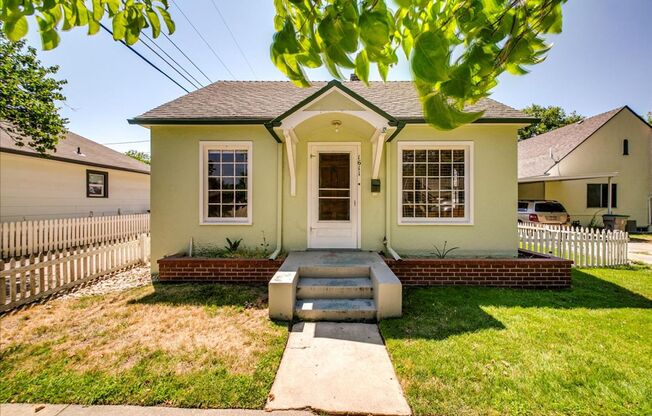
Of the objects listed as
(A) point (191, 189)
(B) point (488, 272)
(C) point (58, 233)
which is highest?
(A) point (191, 189)

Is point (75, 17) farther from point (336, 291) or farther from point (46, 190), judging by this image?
point (46, 190)

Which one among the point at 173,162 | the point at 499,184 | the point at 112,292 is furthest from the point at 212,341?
Result: the point at 499,184

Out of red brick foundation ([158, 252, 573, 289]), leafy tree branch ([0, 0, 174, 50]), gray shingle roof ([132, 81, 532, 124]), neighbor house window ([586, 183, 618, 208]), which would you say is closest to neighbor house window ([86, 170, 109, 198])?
gray shingle roof ([132, 81, 532, 124])

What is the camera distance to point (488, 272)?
5684 millimetres

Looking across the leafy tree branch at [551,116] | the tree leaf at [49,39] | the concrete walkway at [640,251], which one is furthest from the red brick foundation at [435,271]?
the leafy tree branch at [551,116]

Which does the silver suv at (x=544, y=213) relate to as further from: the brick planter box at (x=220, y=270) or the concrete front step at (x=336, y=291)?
the brick planter box at (x=220, y=270)

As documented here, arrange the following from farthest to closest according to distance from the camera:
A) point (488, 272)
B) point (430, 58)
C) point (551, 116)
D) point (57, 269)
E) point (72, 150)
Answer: point (551, 116), point (72, 150), point (488, 272), point (57, 269), point (430, 58)

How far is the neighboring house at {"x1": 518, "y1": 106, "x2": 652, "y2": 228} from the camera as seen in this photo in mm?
16719

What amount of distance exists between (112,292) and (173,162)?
10.2 ft

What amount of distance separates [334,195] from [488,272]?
3787 mm

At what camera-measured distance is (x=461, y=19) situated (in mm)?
1121

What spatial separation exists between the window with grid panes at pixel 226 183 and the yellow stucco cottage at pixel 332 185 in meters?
0.03

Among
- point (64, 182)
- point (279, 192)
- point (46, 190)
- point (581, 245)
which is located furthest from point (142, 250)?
point (581, 245)

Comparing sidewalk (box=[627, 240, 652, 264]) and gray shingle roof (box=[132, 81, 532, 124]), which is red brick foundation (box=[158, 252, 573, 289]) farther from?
sidewalk (box=[627, 240, 652, 264])
